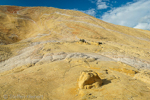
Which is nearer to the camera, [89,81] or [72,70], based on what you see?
[89,81]

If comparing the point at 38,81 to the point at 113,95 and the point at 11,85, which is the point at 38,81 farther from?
the point at 113,95

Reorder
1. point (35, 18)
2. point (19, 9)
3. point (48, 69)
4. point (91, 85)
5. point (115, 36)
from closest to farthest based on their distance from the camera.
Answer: point (91, 85), point (48, 69), point (115, 36), point (35, 18), point (19, 9)

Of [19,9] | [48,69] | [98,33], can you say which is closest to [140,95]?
[48,69]

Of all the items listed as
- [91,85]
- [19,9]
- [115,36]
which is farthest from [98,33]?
[19,9]

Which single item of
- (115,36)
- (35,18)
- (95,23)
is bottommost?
(115,36)

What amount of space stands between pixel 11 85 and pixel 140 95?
649 cm

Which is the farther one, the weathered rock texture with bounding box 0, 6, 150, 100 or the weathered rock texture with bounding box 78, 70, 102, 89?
the weathered rock texture with bounding box 78, 70, 102, 89

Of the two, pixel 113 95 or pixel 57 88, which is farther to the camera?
pixel 57 88

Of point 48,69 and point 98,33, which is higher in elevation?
point 98,33

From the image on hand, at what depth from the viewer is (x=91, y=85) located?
518cm

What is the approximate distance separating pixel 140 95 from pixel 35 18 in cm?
3407

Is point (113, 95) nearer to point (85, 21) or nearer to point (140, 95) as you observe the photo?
point (140, 95)

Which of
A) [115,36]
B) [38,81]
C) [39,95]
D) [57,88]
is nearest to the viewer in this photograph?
[39,95]

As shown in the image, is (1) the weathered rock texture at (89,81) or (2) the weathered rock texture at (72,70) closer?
(2) the weathered rock texture at (72,70)
